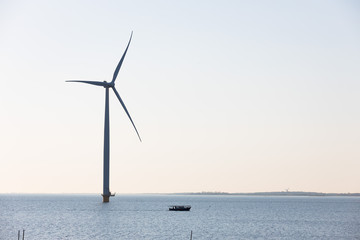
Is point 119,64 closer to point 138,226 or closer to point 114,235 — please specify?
point 138,226

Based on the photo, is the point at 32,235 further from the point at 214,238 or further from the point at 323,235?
the point at 323,235

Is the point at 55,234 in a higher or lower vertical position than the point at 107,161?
lower

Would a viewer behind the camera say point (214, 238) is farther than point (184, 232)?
No

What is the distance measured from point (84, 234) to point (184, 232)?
68.9 feet

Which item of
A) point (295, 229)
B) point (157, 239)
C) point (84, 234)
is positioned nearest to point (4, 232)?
point (84, 234)

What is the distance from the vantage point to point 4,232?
10956 cm

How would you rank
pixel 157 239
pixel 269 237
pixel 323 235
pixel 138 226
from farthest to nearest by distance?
pixel 138 226 < pixel 323 235 < pixel 269 237 < pixel 157 239

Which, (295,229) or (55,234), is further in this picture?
→ (295,229)

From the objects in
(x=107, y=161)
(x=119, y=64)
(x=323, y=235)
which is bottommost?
(x=323, y=235)

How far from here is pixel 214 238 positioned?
10519 centimetres

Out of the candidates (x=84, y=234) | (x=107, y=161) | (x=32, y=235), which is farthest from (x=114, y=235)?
(x=107, y=161)

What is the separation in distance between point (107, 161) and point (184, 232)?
73272 mm

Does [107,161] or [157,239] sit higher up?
[107,161]

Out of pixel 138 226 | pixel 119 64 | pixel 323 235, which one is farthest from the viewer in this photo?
pixel 119 64
